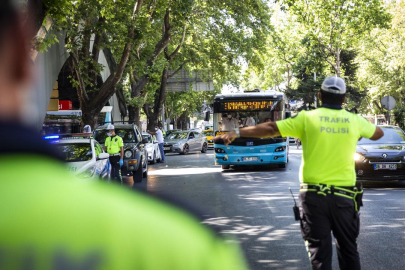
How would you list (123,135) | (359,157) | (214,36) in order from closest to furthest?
(359,157) → (123,135) → (214,36)

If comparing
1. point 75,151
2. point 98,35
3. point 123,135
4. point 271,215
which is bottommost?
point 271,215

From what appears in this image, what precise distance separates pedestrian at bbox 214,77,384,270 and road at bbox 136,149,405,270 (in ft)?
6.85

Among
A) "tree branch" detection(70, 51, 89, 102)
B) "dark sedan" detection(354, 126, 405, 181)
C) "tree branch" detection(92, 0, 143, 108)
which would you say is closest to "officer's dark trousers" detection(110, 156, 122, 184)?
"dark sedan" detection(354, 126, 405, 181)

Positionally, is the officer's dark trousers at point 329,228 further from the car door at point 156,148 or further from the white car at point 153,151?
the car door at point 156,148

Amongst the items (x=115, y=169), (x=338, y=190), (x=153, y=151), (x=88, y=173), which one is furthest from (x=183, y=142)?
(x=338, y=190)

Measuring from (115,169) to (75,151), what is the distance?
2927 millimetres

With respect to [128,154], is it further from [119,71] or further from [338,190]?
[338,190]

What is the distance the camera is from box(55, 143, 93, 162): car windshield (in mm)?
13281

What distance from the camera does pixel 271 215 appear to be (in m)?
10.6

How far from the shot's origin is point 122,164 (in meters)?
17.1

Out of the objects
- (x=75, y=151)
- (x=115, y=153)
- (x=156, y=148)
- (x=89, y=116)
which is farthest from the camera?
(x=156, y=148)

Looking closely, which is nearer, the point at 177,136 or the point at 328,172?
the point at 328,172

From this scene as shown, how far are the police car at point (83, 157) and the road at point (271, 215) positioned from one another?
171cm

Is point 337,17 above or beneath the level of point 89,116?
above
